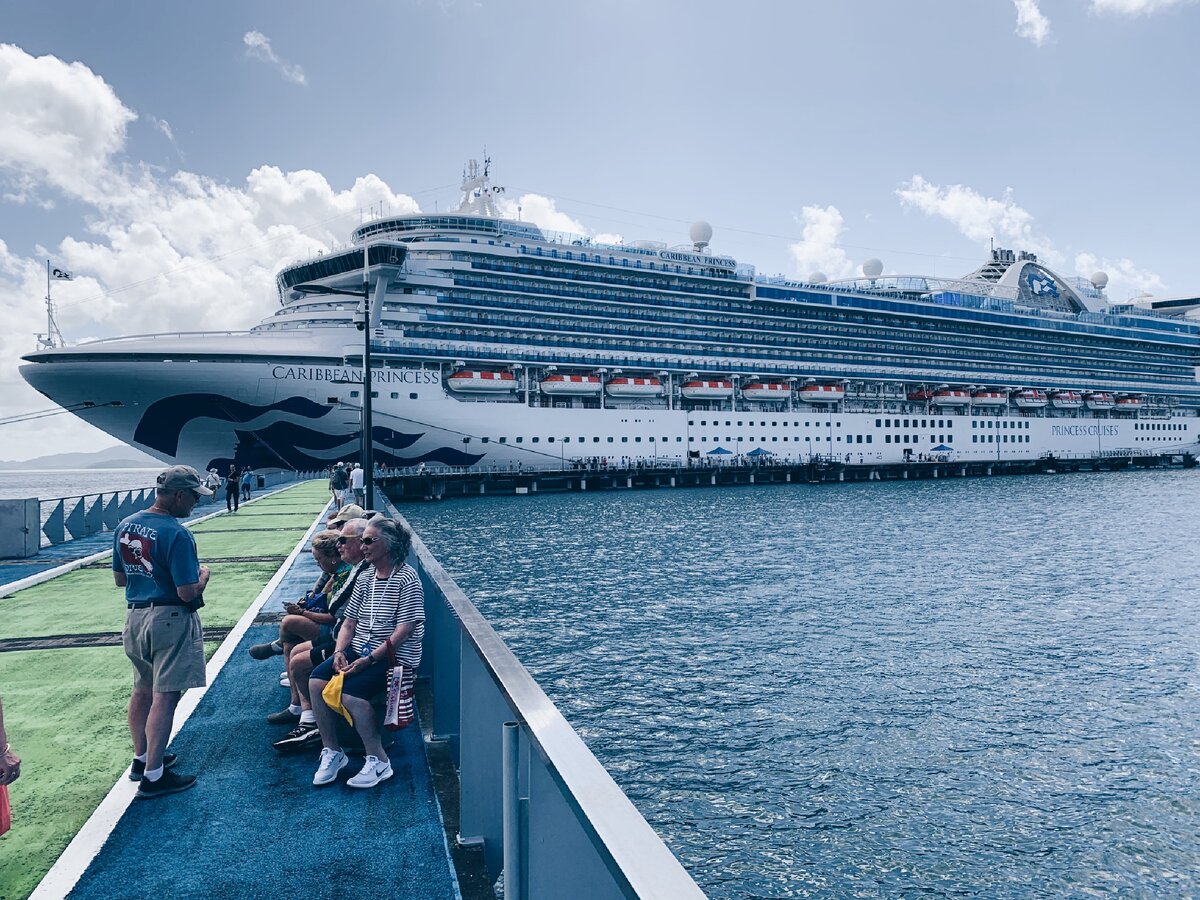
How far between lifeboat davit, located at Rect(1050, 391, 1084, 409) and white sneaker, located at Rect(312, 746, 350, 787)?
83.8m

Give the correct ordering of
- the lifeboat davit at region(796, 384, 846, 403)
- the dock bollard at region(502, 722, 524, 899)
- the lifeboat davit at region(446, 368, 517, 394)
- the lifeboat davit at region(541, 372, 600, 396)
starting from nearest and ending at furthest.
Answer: the dock bollard at region(502, 722, 524, 899), the lifeboat davit at region(446, 368, 517, 394), the lifeboat davit at region(541, 372, 600, 396), the lifeboat davit at region(796, 384, 846, 403)

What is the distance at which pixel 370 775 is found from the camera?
4.60 m

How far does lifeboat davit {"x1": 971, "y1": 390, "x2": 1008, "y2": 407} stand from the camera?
68.4m

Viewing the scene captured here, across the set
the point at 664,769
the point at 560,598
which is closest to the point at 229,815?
the point at 664,769

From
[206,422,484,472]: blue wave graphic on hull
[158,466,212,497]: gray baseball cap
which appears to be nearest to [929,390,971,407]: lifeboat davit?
[206,422,484,472]: blue wave graphic on hull

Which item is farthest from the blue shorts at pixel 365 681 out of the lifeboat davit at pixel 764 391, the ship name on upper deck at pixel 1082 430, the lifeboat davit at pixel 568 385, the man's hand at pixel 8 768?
the ship name on upper deck at pixel 1082 430

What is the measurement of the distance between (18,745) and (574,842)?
18.2 feet

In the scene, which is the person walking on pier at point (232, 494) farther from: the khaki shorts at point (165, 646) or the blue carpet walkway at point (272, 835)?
the khaki shorts at point (165, 646)

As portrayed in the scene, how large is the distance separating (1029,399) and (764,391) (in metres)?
32.4

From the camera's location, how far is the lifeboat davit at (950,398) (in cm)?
6650

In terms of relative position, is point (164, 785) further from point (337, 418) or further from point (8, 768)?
point (337, 418)

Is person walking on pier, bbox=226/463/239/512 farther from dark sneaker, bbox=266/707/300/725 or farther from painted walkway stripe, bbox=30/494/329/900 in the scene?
dark sneaker, bbox=266/707/300/725

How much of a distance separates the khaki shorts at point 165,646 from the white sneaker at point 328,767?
888 millimetres

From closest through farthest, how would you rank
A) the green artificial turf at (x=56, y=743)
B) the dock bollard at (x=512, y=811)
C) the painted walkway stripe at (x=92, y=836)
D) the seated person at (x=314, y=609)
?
1. the dock bollard at (x=512, y=811)
2. the painted walkway stripe at (x=92, y=836)
3. the green artificial turf at (x=56, y=743)
4. the seated person at (x=314, y=609)
